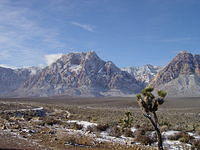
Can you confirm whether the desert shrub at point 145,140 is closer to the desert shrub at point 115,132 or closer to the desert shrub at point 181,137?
the desert shrub at point 181,137

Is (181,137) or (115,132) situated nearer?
(181,137)

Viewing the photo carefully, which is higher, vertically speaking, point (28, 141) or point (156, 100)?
point (156, 100)

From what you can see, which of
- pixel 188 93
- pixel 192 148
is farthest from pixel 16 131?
pixel 188 93

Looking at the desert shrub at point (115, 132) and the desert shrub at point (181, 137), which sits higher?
the desert shrub at point (181, 137)

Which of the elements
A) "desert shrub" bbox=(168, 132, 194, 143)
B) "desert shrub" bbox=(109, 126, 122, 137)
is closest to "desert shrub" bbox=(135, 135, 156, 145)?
"desert shrub" bbox=(168, 132, 194, 143)

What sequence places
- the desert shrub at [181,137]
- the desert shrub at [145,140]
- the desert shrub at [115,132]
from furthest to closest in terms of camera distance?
the desert shrub at [115,132]
the desert shrub at [181,137]
the desert shrub at [145,140]

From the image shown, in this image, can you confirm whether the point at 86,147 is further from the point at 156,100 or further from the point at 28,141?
the point at 156,100

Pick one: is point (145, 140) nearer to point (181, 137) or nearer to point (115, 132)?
point (181, 137)

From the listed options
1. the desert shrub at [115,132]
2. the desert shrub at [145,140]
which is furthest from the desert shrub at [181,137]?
the desert shrub at [115,132]

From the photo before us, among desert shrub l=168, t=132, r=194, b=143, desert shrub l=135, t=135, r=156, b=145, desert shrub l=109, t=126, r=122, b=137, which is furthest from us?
desert shrub l=109, t=126, r=122, b=137

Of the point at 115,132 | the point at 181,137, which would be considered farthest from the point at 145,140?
the point at 115,132

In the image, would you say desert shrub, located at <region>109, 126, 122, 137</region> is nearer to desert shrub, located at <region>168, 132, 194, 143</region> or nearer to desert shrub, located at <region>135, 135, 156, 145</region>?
desert shrub, located at <region>135, 135, 156, 145</region>

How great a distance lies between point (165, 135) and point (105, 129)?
21.9 ft

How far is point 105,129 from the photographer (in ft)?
99.2
